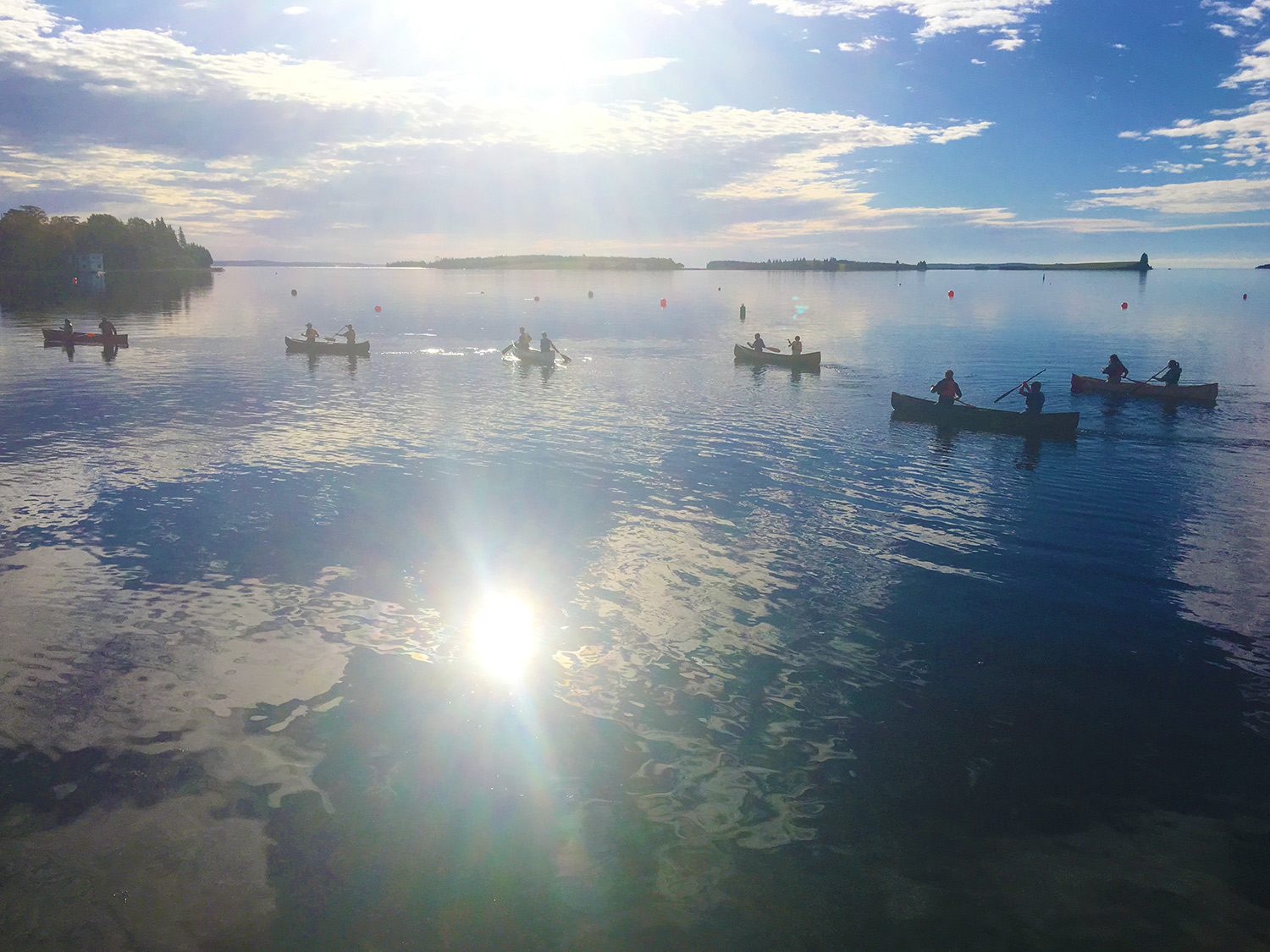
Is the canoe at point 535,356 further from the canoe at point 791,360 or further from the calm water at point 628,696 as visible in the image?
the calm water at point 628,696

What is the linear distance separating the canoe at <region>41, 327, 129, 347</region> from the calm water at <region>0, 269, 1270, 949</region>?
34.7 meters

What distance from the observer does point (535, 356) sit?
58.7 m

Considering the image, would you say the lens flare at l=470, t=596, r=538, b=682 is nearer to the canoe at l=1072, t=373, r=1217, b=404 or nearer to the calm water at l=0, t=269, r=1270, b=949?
the calm water at l=0, t=269, r=1270, b=949

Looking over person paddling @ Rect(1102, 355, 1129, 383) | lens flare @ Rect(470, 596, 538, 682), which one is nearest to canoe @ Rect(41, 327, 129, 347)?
lens flare @ Rect(470, 596, 538, 682)

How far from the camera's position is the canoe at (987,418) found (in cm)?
3512

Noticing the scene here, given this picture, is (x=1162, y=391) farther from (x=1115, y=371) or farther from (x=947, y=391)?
(x=947, y=391)

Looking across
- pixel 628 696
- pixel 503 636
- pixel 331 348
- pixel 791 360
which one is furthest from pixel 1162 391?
pixel 331 348

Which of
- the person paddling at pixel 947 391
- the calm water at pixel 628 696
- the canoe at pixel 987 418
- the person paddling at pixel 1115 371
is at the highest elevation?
the person paddling at pixel 1115 371

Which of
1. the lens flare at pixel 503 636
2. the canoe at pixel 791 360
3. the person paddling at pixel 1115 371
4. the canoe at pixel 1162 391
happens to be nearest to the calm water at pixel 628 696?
the lens flare at pixel 503 636

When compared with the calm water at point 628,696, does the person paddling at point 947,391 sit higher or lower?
higher

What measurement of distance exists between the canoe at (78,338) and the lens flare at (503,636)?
59678 millimetres

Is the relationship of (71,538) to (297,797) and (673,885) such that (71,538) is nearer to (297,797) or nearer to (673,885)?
(297,797)

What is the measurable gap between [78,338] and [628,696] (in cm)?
6686

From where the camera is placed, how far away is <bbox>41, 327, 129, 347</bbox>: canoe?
2395 inches
